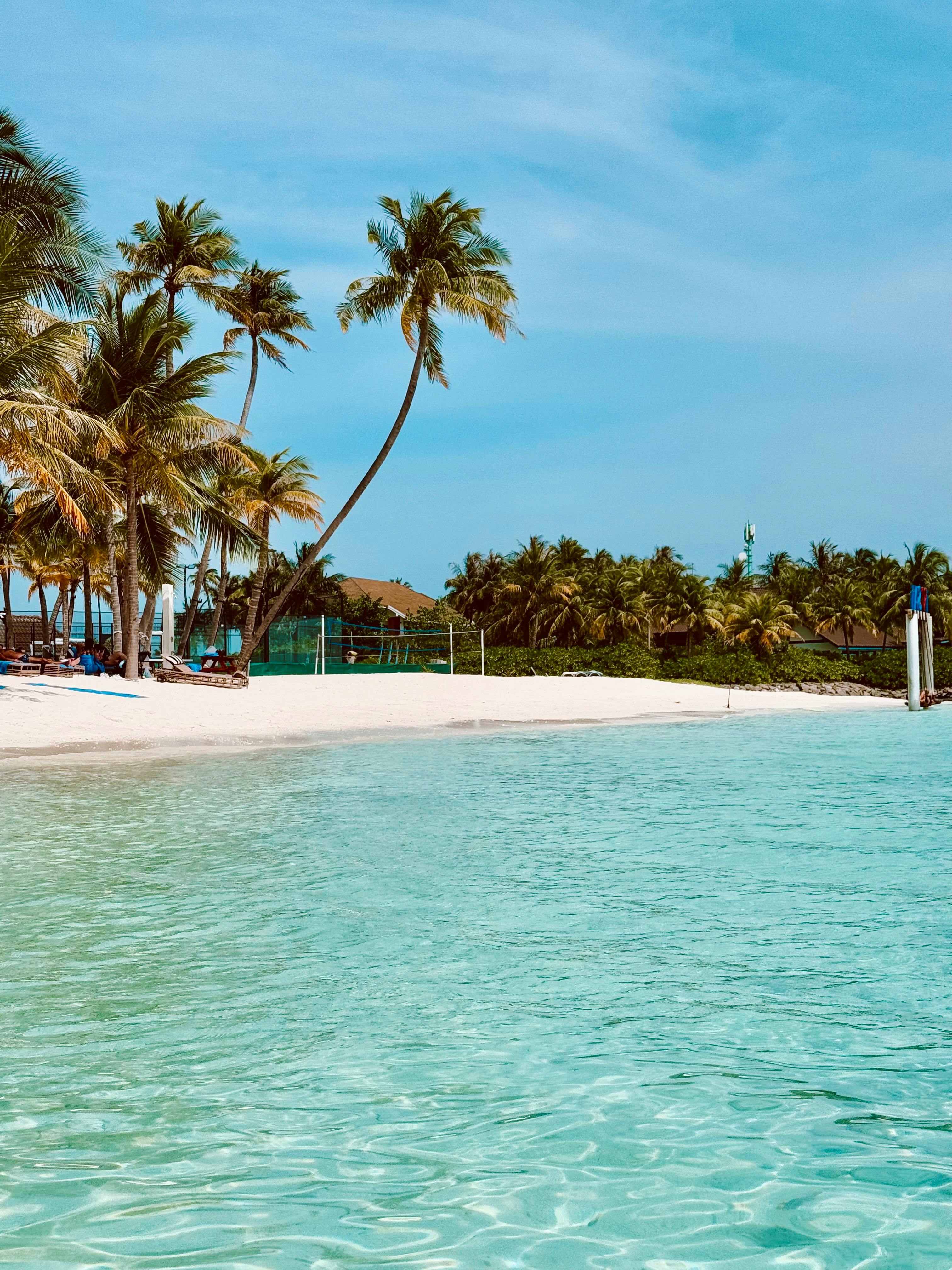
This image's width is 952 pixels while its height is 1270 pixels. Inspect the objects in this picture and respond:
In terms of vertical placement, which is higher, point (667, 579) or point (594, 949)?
point (667, 579)

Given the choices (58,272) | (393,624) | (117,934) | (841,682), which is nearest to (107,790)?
(117,934)

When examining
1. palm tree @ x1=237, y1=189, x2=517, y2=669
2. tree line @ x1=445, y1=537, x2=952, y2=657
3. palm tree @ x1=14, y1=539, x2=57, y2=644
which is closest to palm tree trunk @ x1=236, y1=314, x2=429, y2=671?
Answer: palm tree @ x1=237, y1=189, x2=517, y2=669

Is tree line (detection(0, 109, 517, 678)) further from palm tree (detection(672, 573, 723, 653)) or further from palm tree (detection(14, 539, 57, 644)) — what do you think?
palm tree (detection(672, 573, 723, 653))

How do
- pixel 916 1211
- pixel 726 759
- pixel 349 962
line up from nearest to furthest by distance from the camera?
pixel 916 1211
pixel 349 962
pixel 726 759

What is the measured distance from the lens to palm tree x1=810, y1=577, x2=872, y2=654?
56281 millimetres

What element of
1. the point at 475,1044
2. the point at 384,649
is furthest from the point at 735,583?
the point at 475,1044

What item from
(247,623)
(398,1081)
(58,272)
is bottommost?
(398,1081)

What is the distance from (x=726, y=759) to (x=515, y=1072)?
11.5 meters

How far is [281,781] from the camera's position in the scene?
12.7 meters

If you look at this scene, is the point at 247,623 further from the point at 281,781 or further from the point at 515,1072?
the point at 515,1072

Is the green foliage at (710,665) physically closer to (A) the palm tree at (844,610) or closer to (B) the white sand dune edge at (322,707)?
(B) the white sand dune edge at (322,707)

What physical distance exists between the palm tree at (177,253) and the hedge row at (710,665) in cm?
1536

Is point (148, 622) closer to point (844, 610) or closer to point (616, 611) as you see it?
point (616, 611)

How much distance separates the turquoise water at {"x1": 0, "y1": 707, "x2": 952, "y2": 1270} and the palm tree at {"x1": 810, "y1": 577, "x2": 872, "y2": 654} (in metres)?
48.9
